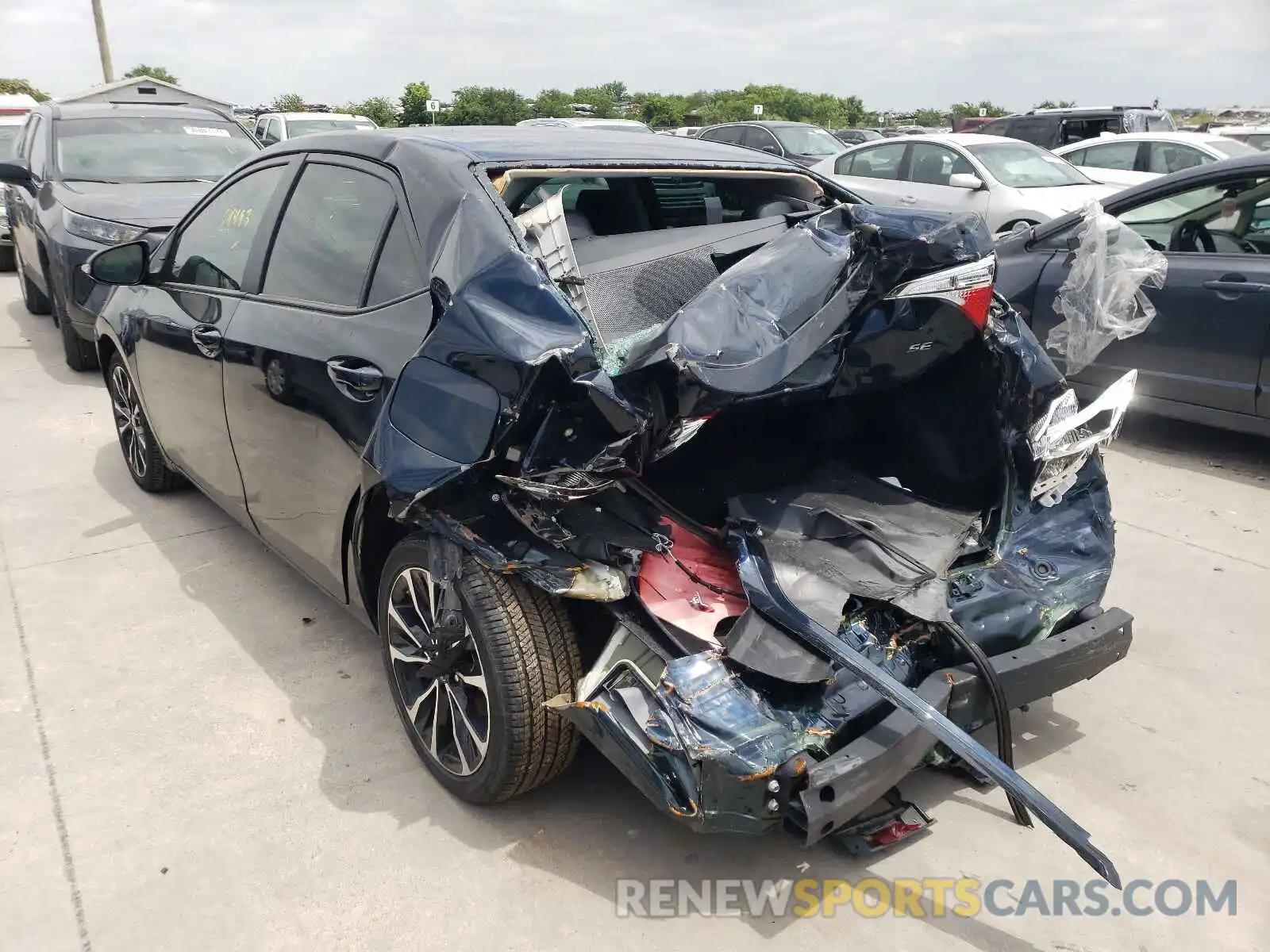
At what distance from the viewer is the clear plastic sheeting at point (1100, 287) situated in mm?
3836

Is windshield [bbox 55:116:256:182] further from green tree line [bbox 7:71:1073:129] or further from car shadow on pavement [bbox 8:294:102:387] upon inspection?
green tree line [bbox 7:71:1073:129]

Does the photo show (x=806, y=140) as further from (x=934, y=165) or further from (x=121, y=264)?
(x=121, y=264)

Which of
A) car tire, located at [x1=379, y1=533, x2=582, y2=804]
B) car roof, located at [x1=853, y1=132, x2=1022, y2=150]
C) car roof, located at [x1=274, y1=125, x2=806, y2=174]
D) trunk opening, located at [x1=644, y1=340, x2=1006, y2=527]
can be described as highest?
car roof, located at [x1=274, y1=125, x2=806, y2=174]

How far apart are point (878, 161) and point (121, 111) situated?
7.87 meters

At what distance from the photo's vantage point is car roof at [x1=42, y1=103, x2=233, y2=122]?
8477 mm

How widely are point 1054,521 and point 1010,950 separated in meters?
1.30

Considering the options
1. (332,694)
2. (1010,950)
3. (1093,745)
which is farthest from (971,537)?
(332,694)

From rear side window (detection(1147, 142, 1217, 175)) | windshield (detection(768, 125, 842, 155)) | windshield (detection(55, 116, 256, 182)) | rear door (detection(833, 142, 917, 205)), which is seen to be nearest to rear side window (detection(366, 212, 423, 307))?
windshield (detection(55, 116, 256, 182))

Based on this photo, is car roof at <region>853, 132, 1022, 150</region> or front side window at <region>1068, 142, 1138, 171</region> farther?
front side window at <region>1068, 142, 1138, 171</region>

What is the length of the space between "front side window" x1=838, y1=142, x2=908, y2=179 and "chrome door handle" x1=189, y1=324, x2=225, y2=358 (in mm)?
9268

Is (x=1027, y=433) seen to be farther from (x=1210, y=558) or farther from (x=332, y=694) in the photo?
(x=332, y=694)

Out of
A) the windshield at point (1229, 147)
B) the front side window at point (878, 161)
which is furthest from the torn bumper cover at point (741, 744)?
the windshield at point (1229, 147)

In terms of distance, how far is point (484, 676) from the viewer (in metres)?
2.55

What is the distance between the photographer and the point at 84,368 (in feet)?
25.6
